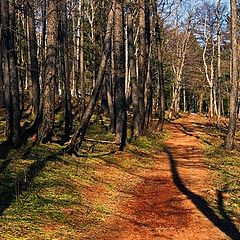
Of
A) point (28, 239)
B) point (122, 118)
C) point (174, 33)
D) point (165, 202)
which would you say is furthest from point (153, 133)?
point (174, 33)

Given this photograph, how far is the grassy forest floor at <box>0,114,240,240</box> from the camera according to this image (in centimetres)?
777

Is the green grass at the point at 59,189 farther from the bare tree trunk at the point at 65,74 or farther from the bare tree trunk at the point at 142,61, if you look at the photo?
the bare tree trunk at the point at 142,61

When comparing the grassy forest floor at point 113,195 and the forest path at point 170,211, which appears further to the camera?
the forest path at point 170,211

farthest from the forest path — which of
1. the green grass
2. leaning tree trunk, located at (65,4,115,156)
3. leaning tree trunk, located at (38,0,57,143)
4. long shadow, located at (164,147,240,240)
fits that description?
leaning tree trunk, located at (38,0,57,143)

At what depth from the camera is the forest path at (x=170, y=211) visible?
25.9 feet

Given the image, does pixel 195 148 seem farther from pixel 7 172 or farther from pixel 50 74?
pixel 7 172

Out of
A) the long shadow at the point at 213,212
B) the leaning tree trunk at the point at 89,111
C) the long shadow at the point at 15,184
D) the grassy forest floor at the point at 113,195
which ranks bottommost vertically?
the long shadow at the point at 213,212

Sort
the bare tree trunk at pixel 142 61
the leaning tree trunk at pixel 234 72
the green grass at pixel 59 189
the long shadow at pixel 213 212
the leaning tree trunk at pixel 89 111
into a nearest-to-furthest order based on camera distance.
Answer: the green grass at pixel 59 189
the long shadow at pixel 213 212
the leaning tree trunk at pixel 89 111
the leaning tree trunk at pixel 234 72
the bare tree trunk at pixel 142 61

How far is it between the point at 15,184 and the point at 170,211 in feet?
11.8

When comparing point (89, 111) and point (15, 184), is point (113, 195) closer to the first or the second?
point (15, 184)

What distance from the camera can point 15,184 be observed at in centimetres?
913

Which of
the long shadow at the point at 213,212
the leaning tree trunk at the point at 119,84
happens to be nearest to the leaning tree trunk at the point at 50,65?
the leaning tree trunk at the point at 119,84

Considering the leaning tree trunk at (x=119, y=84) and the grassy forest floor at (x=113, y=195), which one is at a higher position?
the leaning tree trunk at (x=119, y=84)

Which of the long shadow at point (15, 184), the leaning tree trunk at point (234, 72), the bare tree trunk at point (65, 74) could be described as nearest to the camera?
the long shadow at point (15, 184)
